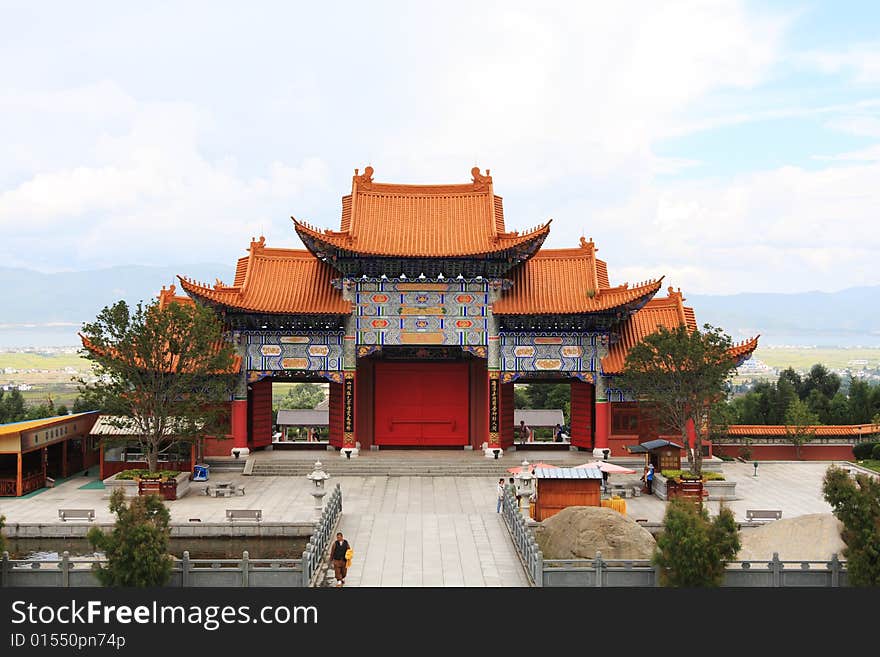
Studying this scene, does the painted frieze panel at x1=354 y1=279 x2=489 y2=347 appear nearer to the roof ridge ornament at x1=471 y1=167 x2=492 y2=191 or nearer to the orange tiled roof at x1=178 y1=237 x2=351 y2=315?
the orange tiled roof at x1=178 y1=237 x2=351 y2=315

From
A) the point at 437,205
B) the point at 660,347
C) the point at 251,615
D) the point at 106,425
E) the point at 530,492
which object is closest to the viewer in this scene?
the point at 251,615

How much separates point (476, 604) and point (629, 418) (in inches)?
802

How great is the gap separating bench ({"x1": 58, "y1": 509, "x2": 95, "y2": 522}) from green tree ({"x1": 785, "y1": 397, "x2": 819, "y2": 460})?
25.9m

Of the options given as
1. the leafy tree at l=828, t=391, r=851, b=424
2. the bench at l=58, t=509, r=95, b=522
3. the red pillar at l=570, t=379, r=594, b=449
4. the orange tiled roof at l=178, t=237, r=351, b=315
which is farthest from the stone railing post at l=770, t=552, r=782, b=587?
the leafy tree at l=828, t=391, r=851, b=424

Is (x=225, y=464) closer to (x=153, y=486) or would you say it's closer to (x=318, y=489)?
(x=153, y=486)

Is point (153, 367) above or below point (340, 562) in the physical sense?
above

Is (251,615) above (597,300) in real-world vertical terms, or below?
below

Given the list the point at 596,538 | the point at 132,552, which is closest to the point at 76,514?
the point at 132,552

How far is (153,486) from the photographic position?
2433cm

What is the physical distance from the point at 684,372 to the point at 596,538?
10.6 metres

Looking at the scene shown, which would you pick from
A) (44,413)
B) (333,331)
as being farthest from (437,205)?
(44,413)

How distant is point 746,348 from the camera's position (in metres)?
30.8

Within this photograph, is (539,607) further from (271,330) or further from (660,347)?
(271,330)

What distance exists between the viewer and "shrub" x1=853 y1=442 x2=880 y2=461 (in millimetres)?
32938
